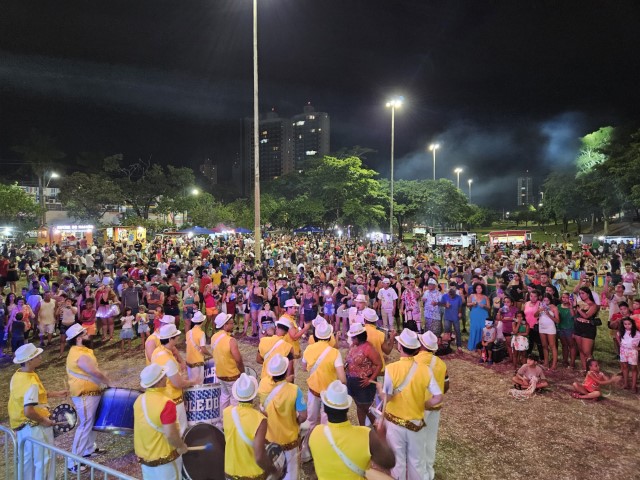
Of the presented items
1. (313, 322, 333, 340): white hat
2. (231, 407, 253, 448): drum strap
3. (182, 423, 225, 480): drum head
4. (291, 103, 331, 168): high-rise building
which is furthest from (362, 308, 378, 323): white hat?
(291, 103, 331, 168): high-rise building

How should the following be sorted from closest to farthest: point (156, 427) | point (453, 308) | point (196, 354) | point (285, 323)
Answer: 1. point (156, 427)
2. point (285, 323)
3. point (196, 354)
4. point (453, 308)

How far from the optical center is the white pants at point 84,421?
5.46 m

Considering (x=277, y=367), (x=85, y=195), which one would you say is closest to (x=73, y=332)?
(x=277, y=367)

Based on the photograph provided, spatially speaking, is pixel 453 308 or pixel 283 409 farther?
pixel 453 308

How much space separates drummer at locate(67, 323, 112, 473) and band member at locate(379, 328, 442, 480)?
12.5 ft

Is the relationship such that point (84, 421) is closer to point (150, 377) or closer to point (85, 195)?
point (150, 377)

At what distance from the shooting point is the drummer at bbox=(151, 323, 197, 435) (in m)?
4.94

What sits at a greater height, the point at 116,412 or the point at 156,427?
the point at 156,427

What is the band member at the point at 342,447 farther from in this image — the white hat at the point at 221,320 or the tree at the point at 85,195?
the tree at the point at 85,195

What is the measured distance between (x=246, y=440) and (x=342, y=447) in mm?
937

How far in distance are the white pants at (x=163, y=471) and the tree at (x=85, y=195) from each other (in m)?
47.7

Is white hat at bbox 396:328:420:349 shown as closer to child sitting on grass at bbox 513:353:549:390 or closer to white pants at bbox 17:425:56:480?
white pants at bbox 17:425:56:480

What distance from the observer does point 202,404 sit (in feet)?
18.1

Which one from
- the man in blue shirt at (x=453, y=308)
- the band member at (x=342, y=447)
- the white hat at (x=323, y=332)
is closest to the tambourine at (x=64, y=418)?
the white hat at (x=323, y=332)
